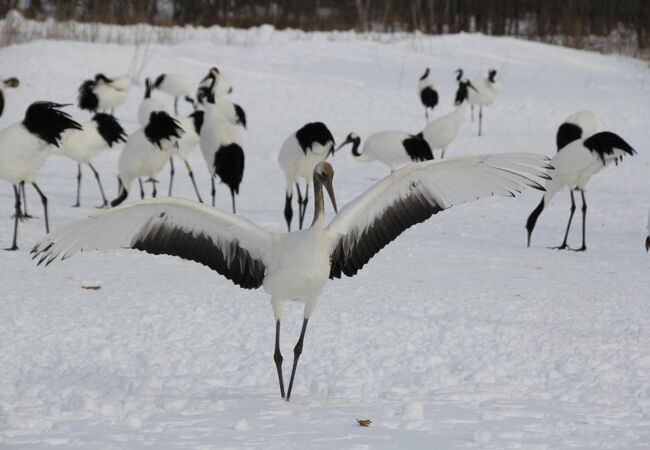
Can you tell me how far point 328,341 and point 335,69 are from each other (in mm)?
14641

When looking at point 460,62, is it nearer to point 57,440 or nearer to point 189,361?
point 189,361

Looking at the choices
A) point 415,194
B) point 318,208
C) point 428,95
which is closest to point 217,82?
point 428,95

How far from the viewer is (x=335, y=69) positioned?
20.4m

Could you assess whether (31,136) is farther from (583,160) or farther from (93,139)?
(583,160)

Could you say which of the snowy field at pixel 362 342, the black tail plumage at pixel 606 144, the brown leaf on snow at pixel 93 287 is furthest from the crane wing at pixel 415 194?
the black tail plumage at pixel 606 144

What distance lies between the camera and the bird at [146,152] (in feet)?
32.9

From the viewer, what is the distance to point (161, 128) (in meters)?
9.96

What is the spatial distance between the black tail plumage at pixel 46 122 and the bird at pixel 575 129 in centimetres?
502

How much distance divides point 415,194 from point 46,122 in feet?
14.4

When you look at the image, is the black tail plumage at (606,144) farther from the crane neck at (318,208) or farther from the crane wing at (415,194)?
the crane neck at (318,208)

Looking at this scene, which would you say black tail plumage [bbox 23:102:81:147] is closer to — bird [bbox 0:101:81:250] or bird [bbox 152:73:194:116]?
bird [bbox 0:101:81:250]

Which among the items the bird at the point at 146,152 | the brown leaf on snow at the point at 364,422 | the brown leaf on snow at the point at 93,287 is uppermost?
the bird at the point at 146,152

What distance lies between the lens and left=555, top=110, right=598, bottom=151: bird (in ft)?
37.2

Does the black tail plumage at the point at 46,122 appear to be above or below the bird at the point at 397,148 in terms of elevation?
above
